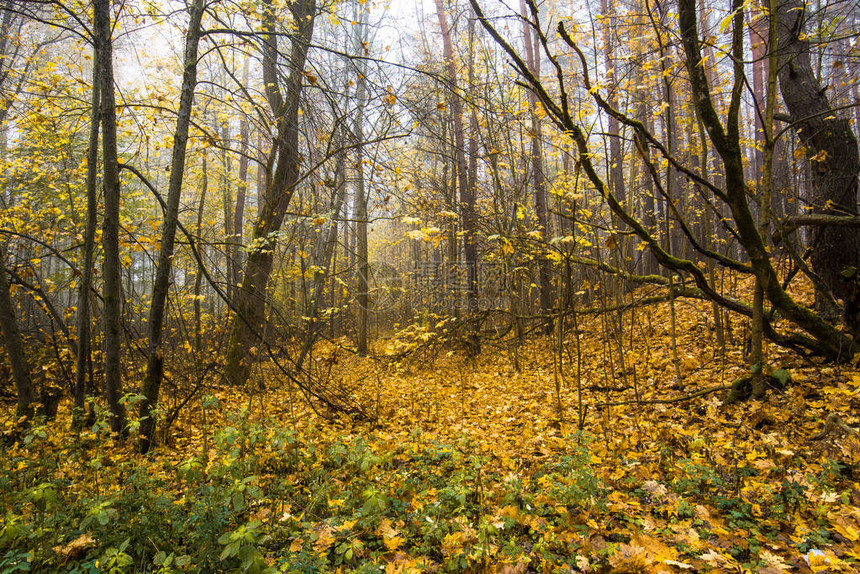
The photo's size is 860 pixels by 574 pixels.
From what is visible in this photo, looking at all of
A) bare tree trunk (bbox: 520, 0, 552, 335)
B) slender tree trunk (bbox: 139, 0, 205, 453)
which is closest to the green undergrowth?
slender tree trunk (bbox: 139, 0, 205, 453)

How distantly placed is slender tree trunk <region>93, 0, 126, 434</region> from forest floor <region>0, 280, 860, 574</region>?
0.57m

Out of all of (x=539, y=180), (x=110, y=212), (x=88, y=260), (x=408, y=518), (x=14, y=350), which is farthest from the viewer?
(x=539, y=180)

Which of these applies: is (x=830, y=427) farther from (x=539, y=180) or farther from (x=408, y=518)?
(x=539, y=180)

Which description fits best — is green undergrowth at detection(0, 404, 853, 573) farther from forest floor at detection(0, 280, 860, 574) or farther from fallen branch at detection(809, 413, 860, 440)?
fallen branch at detection(809, 413, 860, 440)

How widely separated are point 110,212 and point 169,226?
540 millimetres

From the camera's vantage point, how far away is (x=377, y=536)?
98.9 inches

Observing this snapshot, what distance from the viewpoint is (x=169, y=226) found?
158 inches

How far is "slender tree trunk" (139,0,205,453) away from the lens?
3.95 meters

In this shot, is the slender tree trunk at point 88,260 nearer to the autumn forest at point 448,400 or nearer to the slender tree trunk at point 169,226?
the autumn forest at point 448,400

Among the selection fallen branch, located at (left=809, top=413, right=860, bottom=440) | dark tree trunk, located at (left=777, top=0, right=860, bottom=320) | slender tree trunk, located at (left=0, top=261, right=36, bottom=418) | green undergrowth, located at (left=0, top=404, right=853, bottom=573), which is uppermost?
dark tree trunk, located at (left=777, top=0, right=860, bottom=320)

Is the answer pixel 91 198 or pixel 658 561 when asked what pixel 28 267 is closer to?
pixel 91 198

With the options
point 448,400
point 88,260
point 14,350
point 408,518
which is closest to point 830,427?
point 408,518

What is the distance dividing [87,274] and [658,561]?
5.44 m

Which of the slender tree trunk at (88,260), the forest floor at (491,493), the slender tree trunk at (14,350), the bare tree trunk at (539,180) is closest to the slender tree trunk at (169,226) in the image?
the forest floor at (491,493)
